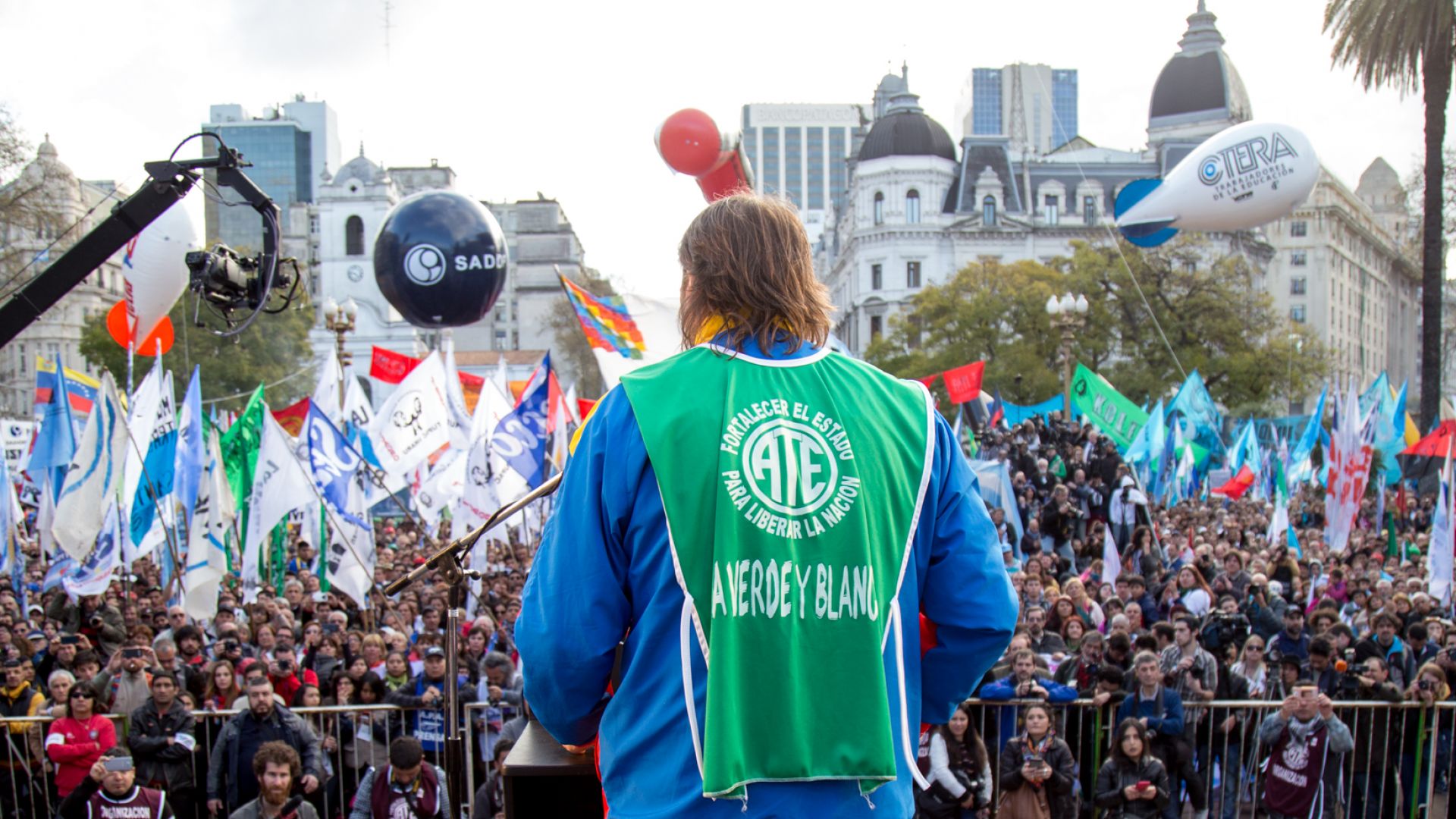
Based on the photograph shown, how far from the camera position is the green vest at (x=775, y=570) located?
6.88 ft

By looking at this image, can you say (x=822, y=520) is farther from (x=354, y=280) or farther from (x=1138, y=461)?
(x=354, y=280)

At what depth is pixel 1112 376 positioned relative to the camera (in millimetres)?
50594

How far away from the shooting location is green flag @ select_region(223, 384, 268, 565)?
42.7 ft

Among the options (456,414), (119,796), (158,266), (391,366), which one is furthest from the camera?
(391,366)

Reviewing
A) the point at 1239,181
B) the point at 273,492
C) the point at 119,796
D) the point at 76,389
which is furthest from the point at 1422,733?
the point at 76,389

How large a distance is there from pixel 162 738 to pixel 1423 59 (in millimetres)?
22067

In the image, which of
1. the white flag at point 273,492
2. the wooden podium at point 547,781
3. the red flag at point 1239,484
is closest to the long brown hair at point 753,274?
the wooden podium at point 547,781

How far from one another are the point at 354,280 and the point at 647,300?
3147 inches

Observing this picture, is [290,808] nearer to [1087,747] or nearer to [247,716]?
[247,716]

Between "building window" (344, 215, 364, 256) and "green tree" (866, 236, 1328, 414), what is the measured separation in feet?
142

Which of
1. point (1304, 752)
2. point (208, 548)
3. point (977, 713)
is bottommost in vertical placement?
point (1304, 752)

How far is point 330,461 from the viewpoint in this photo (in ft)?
42.9

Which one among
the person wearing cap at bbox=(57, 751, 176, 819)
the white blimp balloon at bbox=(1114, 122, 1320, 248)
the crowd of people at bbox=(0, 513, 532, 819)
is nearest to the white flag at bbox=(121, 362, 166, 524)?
the crowd of people at bbox=(0, 513, 532, 819)

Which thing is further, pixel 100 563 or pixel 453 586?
pixel 100 563
